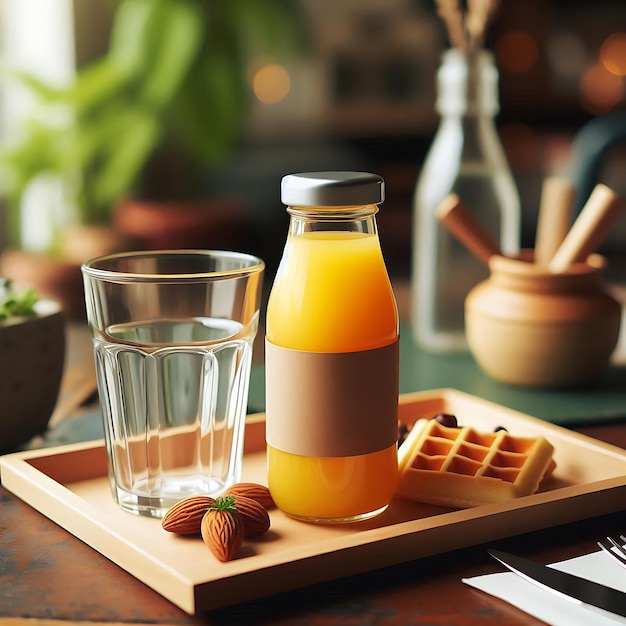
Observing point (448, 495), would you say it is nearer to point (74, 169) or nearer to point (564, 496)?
point (564, 496)

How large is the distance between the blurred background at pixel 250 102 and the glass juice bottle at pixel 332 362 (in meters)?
1.57

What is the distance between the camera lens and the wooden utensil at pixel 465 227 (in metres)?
1.24

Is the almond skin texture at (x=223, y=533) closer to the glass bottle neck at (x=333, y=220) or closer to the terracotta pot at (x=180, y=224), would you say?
the glass bottle neck at (x=333, y=220)

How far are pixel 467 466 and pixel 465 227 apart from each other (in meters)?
0.47

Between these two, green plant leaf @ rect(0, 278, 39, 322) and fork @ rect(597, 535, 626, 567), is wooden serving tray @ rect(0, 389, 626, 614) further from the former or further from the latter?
green plant leaf @ rect(0, 278, 39, 322)

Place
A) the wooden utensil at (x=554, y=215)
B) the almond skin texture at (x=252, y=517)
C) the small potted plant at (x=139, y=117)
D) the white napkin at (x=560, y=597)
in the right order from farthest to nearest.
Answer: the small potted plant at (x=139, y=117), the wooden utensil at (x=554, y=215), the almond skin texture at (x=252, y=517), the white napkin at (x=560, y=597)

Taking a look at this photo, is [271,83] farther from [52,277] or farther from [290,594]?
[290,594]

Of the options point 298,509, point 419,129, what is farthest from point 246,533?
point 419,129

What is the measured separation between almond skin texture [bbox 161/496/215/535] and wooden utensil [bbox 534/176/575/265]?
67 cm

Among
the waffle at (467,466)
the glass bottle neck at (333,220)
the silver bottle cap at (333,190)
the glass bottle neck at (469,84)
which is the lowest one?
the waffle at (467,466)

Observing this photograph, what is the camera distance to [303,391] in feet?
2.50

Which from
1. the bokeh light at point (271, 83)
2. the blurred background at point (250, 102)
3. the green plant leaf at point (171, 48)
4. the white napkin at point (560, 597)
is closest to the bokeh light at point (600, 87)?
the blurred background at point (250, 102)

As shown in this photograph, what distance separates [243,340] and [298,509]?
6.4 inches

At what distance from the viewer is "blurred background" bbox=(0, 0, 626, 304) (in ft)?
9.12
